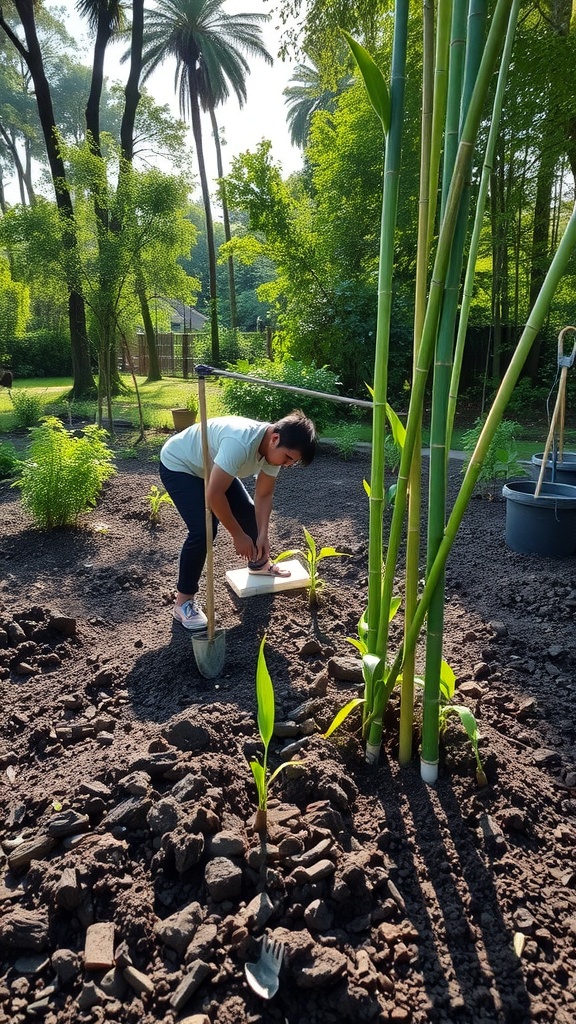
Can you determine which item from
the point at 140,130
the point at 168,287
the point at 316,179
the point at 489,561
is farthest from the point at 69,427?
the point at 140,130

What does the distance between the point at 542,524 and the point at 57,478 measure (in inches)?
135

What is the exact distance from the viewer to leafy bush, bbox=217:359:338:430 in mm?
7652

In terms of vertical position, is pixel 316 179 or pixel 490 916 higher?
pixel 316 179

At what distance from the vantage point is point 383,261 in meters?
1.49

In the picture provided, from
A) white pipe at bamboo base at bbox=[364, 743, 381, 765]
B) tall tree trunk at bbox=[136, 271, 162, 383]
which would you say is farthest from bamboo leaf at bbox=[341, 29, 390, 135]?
tall tree trunk at bbox=[136, 271, 162, 383]

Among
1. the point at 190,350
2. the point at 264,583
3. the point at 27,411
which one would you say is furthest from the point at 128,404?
the point at 264,583

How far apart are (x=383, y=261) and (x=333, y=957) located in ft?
5.25

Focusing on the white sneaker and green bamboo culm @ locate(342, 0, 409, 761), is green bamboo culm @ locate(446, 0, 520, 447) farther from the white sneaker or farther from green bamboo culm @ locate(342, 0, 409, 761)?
the white sneaker

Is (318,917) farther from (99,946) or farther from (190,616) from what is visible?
(190,616)

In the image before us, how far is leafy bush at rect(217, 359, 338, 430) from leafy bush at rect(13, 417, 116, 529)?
131 inches

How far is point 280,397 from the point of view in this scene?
764 centimetres

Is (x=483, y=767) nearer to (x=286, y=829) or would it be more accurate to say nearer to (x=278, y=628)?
(x=286, y=829)

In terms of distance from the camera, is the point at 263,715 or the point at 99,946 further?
the point at 263,715

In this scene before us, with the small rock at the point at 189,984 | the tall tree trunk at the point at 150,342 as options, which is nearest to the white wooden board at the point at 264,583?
the small rock at the point at 189,984
